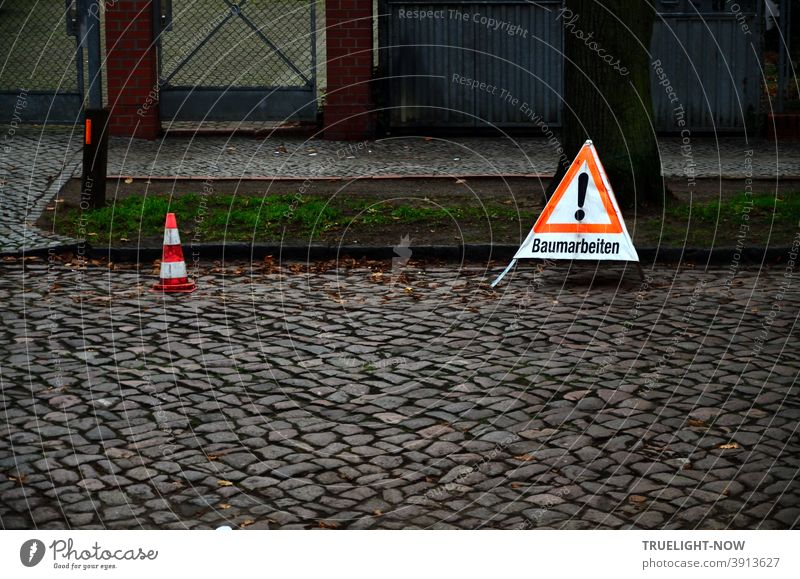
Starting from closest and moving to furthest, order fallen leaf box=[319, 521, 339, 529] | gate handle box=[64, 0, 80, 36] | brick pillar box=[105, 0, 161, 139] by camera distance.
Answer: fallen leaf box=[319, 521, 339, 529], gate handle box=[64, 0, 80, 36], brick pillar box=[105, 0, 161, 139]

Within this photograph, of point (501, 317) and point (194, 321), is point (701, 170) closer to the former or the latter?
point (501, 317)

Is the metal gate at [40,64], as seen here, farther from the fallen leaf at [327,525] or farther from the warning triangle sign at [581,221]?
the fallen leaf at [327,525]

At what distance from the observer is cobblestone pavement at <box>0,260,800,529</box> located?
5.17 metres

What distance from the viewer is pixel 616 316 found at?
8398mm

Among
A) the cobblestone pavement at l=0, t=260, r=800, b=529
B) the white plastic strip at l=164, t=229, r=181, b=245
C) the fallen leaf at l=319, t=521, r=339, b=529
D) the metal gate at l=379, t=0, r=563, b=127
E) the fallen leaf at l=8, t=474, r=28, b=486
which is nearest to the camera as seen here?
the fallen leaf at l=319, t=521, r=339, b=529

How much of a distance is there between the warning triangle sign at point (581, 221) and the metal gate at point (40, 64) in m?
7.38

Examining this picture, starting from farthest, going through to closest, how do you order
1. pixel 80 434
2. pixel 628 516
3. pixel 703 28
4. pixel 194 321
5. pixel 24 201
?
pixel 703 28
pixel 24 201
pixel 194 321
pixel 80 434
pixel 628 516

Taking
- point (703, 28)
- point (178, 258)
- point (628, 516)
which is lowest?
point (628, 516)

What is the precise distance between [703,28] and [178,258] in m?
10.6

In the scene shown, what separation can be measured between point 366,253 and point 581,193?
80.4 inches

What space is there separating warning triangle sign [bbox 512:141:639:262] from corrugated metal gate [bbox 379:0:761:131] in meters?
8.20

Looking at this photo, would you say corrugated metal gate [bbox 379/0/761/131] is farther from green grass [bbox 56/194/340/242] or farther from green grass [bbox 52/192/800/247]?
green grass [bbox 56/194/340/242]

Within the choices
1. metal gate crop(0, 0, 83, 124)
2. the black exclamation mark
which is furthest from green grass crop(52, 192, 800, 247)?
metal gate crop(0, 0, 83, 124)

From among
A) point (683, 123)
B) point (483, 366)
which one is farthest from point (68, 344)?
point (683, 123)
